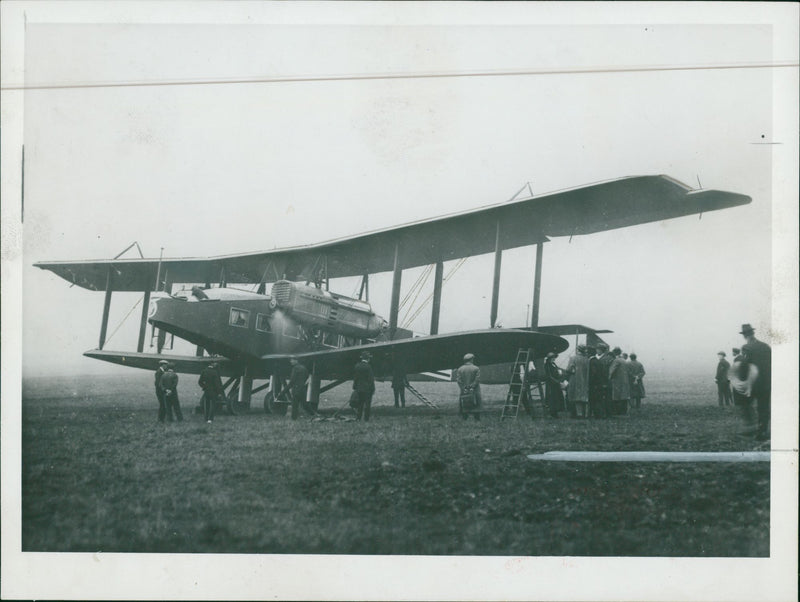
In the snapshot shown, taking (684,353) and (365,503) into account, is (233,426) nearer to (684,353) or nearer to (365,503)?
(365,503)

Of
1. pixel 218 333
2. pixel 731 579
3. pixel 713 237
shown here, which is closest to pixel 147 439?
pixel 218 333

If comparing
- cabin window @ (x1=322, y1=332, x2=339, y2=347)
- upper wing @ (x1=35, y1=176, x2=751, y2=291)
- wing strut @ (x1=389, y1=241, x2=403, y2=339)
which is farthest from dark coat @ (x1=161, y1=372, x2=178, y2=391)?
wing strut @ (x1=389, y1=241, x2=403, y2=339)

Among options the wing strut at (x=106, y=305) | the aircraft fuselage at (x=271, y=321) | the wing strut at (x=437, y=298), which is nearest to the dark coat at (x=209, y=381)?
the aircraft fuselage at (x=271, y=321)

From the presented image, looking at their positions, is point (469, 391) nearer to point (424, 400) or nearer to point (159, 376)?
point (424, 400)

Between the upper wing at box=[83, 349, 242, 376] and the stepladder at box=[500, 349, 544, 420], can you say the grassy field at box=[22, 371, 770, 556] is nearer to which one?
the stepladder at box=[500, 349, 544, 420]

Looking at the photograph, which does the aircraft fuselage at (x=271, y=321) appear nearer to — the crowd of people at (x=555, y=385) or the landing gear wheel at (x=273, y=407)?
the crowd of people at (x=555, y=385)

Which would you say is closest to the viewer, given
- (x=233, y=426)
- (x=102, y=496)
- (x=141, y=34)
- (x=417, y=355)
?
(x=102, y=496)
